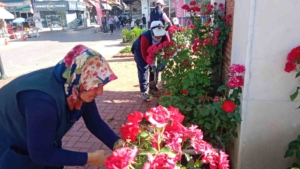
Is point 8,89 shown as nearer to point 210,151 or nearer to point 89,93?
point 89,93

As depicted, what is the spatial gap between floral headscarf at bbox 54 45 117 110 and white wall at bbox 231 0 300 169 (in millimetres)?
1160

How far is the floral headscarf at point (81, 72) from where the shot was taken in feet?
4.39

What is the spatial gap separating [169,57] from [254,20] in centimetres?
140

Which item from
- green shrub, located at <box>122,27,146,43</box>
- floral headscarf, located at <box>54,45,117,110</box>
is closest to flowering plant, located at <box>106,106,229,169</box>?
floral headscarf, located at <box>54,45,117,110</box>

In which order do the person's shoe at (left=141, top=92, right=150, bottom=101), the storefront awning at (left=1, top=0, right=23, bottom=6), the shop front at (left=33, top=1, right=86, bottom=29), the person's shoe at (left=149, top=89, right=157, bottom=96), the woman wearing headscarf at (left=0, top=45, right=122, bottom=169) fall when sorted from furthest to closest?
the storefront awning at (left=1, top=0, right=23, bottom=6)
the shop front at (left=33, top=1, right=86, bottom=29)
the person's shoe at (left=149, top=89, right=157, bottom=96)
the person's shoe at (left=141, top=92, right=150, bottom=101)
the woman wearing headscarf at (left=0, top=45, right=122, bottom=169)

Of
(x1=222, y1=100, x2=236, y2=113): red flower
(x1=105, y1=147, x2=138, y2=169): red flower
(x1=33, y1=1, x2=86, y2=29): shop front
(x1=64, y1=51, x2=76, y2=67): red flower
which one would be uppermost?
(x1=33, y1=1, x2=86, y2=29): shop front

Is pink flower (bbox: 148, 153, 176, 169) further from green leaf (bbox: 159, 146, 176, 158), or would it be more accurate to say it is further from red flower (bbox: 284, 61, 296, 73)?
red flower (bbox: 284, 61, 296, 73)

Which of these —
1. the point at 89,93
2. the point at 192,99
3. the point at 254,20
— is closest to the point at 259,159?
the point at 192,99

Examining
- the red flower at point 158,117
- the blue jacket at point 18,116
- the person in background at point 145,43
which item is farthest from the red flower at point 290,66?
the person in background at point 145,43

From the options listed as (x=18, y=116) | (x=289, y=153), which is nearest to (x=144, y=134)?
(x=18, y=116)

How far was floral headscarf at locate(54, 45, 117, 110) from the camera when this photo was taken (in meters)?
1.34

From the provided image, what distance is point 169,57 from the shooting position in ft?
10.3

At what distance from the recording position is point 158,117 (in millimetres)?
1091

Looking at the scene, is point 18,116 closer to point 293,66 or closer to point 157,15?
point 293,66
